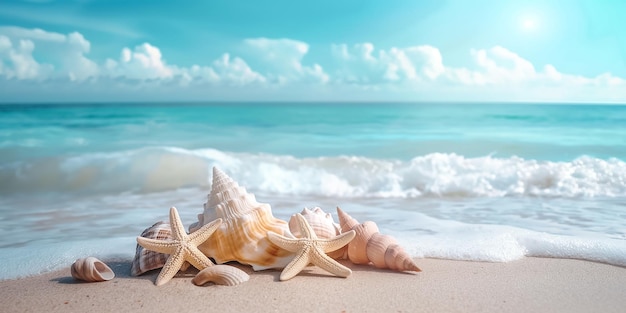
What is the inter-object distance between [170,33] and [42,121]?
6.78 m

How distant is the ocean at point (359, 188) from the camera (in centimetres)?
382

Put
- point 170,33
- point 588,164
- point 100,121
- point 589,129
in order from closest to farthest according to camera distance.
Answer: point 588,164, point 589,129, point 100,121, point 170,33

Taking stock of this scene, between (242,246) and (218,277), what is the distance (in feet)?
0.81

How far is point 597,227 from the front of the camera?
4562mm

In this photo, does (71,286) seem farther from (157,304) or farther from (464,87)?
(464,87)

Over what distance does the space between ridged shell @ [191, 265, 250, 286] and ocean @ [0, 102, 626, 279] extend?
951 mm

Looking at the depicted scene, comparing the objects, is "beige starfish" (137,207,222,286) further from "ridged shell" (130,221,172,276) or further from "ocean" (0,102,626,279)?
A: "ocean" (0,102,626,279)

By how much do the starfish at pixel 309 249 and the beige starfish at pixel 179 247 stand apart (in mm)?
365

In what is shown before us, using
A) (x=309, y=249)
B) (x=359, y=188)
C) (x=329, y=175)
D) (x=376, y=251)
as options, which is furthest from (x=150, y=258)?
(x=329, y=175)

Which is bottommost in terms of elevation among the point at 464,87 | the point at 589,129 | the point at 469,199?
the point at 469,199

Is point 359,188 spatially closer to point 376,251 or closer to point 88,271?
point 376,251

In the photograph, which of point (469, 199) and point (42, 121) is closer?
point (469, 199)

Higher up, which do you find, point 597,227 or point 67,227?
point 597,227

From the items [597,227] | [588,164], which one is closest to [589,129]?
[588,164]
